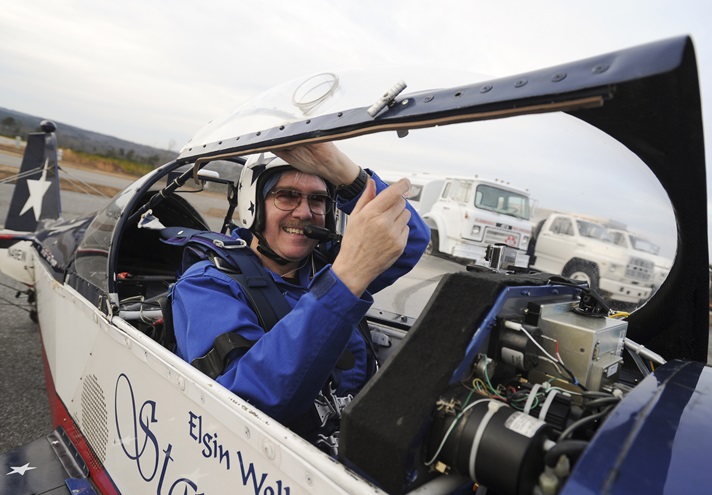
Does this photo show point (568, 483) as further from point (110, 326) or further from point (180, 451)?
point (110, 326)

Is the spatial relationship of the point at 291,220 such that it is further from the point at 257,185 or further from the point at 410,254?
the point at 410,254

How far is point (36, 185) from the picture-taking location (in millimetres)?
4453

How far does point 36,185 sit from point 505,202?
452cm

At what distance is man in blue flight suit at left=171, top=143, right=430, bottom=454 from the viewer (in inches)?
42.1

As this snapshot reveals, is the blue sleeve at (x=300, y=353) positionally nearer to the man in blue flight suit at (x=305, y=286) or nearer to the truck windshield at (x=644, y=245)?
the man in blue flight suit at (x=305, y=286)

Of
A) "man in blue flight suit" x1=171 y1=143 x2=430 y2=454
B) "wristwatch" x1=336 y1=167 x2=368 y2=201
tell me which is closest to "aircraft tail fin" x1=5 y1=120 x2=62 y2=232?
"man in blue flight suit" x1=171 y1=143 x2=430 y2=454

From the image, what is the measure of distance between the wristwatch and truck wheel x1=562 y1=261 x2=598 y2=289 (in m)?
0.84

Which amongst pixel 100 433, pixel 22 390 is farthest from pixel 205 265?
pixel 22 390

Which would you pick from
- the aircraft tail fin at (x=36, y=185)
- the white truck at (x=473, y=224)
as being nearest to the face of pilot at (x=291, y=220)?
the white truck at (x=473, y=224)

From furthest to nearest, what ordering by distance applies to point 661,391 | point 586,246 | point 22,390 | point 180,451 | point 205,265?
point 22,390 < point 586,246 < point 205,265 < point 180,451 < point 661,391

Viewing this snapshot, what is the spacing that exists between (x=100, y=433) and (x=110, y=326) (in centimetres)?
45

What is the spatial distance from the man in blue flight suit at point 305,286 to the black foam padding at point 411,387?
10.5 inches

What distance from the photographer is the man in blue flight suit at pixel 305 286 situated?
1070 millimetres

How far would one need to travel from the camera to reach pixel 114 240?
6.32 feet
